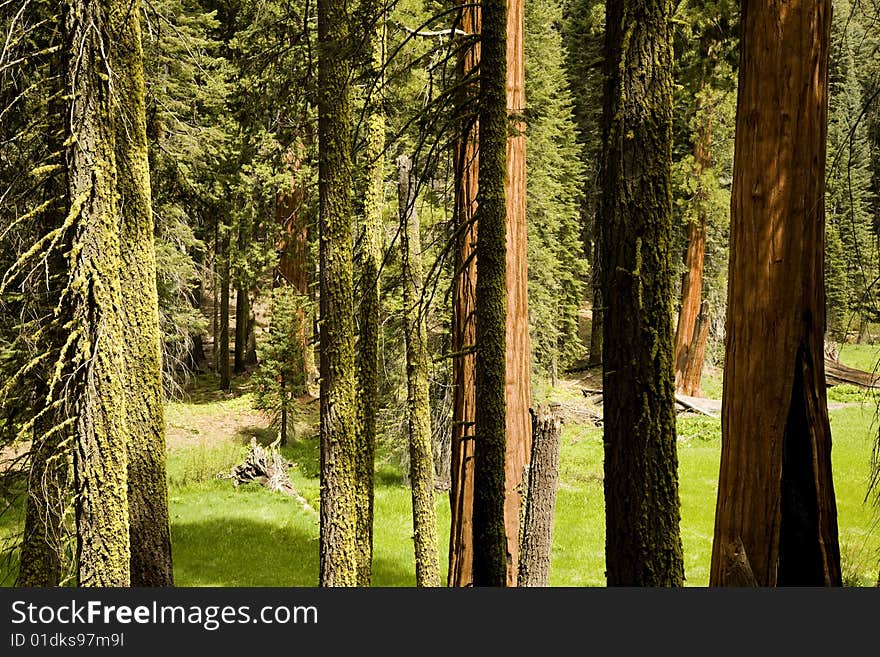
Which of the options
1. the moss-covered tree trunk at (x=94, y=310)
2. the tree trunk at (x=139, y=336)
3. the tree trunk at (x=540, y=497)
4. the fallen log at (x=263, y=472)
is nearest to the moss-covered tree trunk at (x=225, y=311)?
the fallen log at (x=263, y=472)

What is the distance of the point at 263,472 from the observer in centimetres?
2055

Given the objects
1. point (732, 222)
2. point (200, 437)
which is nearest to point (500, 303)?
point (732, 222)

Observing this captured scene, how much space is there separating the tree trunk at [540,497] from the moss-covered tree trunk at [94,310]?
3013 millimetres

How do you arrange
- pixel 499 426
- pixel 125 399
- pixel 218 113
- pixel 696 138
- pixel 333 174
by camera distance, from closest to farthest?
pixel 499 426 → pixel 125 399 → pixel 333 174 → pixel 696 138 → pixel 218 113

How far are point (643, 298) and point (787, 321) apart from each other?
745 millimetres

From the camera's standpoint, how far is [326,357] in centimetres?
835

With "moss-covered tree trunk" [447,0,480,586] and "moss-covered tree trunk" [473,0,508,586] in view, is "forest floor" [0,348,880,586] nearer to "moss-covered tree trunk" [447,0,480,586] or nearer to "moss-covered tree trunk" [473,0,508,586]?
"moss-covered tree trunk" [447,0,480,586]

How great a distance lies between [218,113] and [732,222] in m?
21.1

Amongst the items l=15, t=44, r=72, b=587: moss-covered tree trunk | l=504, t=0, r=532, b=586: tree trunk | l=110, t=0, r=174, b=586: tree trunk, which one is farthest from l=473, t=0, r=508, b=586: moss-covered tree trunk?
l=15, t=44, r=72, b=587: moss-covered tree trunk

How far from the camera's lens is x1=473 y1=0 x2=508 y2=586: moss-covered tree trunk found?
5508 millimetres

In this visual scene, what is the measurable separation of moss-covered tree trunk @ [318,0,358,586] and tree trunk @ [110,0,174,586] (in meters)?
1.92

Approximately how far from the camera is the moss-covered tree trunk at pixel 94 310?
19.7 ft

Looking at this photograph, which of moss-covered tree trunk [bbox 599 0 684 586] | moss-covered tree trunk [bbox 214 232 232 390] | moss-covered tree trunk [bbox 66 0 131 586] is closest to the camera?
moss-covered tree trunk [bbox 599 0 684 586]

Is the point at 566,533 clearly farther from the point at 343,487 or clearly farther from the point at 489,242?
the point at 489,242
